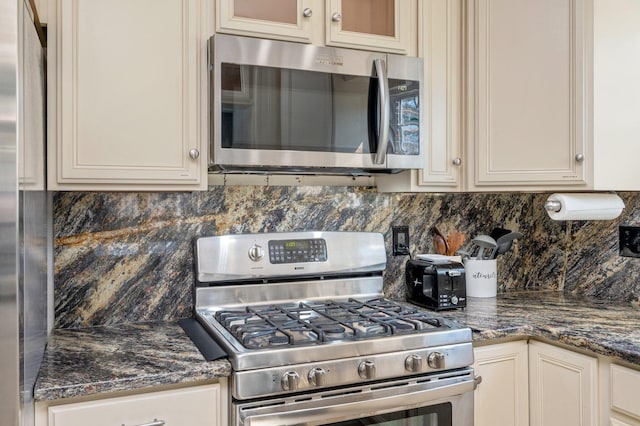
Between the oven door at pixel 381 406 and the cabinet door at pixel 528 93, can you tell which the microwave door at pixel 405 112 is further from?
the oven door at pixel 381 406

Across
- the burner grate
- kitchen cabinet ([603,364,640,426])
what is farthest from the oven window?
kitchen cabinet ([603,364,640,426])

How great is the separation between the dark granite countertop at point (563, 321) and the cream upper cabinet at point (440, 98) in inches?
19.6

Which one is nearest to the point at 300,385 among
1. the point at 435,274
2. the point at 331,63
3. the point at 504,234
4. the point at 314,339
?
the point at 314,339

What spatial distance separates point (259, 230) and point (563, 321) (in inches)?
44.0

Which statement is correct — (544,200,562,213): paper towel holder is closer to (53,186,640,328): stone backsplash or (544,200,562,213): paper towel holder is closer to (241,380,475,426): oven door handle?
(53,186,640,328): stone backsplash

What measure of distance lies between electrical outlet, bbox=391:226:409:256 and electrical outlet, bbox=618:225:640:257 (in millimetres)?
837

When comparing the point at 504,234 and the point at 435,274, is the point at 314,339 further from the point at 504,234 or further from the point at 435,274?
the point at 504,234

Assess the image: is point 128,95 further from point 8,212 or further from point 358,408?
point 358,408

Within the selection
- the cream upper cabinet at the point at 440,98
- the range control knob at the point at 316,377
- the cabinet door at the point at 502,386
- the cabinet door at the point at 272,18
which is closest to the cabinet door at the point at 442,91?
the cream upper cabinet at the point at 440,98

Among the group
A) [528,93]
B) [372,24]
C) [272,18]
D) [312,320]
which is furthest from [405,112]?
[312,320]

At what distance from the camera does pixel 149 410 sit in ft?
4.45

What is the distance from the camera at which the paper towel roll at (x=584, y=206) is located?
6.53ft

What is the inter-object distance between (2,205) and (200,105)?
797 millimetres

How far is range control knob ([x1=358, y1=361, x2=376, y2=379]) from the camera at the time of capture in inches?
59.0
